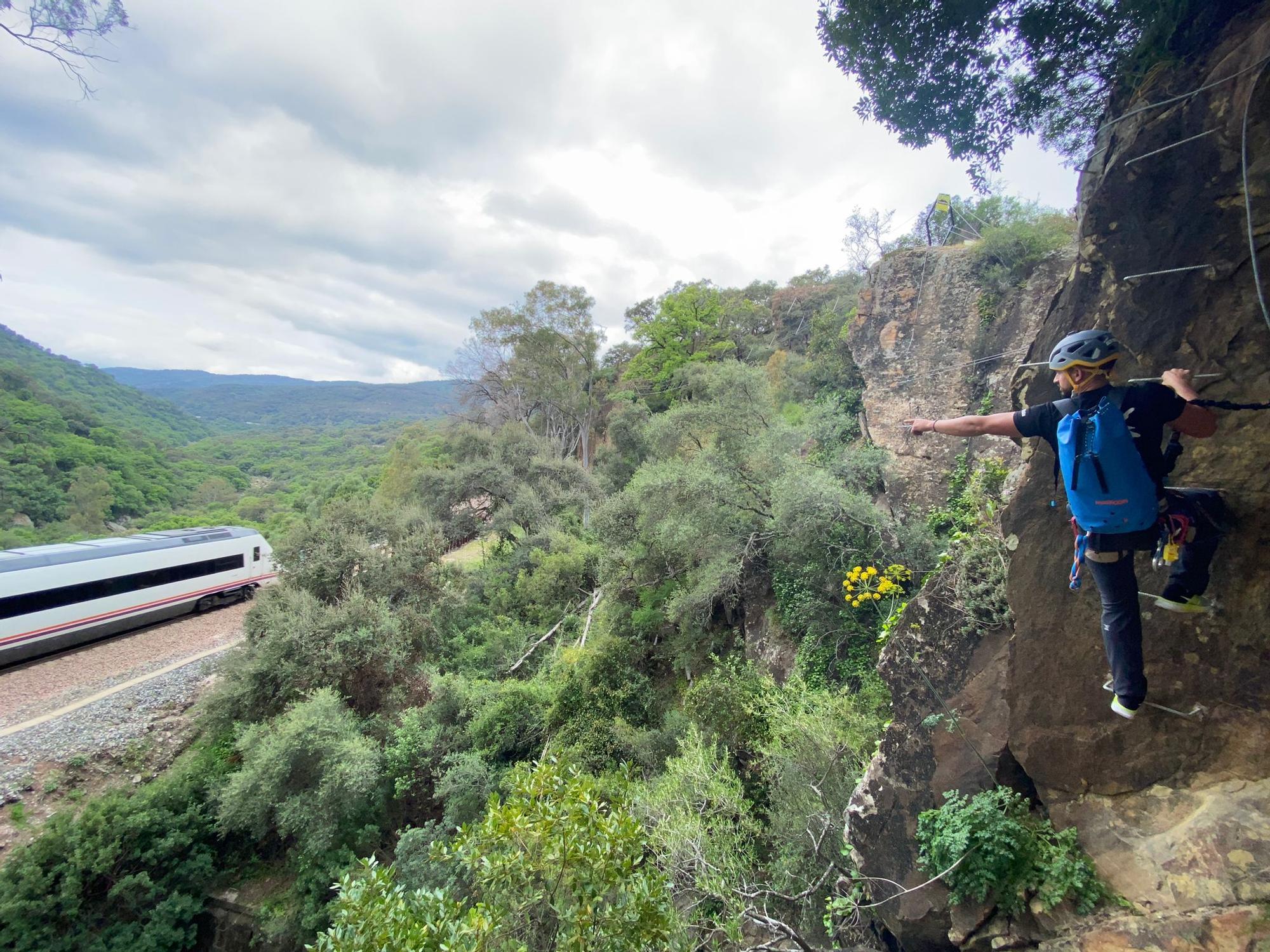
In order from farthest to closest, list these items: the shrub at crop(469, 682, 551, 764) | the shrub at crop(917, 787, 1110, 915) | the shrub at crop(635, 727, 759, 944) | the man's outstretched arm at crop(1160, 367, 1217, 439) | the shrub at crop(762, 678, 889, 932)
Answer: the shrub at crop(469, 682, 551, 764) → the shrub at crop(762, 678, 889, 932) → the shrub at crop(635, 727, 759, 944) → the shrub at crop(917, 787, 1110, 915) → the man's outstretched arm at crop(1160, 367, 1217, 439)

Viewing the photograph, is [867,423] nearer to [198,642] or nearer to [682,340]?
[682,340]

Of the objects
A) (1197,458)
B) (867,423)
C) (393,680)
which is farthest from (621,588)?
(1197,458)

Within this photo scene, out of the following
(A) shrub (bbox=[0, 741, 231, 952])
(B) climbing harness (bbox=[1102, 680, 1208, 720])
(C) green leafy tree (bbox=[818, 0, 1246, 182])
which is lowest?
(A) shrub (bbox=[0, 741, 231, 952])

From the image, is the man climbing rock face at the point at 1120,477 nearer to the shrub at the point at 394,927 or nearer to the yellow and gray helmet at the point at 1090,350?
the yellow and gray helmet at the point at 1090,350

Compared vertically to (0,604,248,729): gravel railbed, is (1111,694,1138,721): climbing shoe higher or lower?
higher

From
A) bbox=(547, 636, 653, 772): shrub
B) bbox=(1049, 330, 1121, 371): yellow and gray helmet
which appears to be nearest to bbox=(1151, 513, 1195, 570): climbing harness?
bbox=(1049, 330, 1121, 371): yellow and gray helmet

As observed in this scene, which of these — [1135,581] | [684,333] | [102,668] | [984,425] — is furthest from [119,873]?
[684,333]

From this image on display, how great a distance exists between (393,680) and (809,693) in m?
9.67

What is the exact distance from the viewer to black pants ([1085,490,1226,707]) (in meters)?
2.63

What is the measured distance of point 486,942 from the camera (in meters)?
2.97

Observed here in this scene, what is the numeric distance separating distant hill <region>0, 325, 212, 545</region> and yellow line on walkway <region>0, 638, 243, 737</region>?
119 feet

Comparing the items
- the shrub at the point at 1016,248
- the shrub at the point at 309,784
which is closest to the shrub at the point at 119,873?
the shrub at the point at 309,784

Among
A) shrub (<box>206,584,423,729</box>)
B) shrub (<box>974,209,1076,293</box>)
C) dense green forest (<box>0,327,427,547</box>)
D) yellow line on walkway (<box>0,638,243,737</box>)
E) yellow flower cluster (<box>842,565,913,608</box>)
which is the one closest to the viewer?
yellow flower cluster (<box>842,565,913,608</box>)

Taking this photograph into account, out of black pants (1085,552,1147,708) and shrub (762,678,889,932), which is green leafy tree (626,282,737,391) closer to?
shrub (762,678,889,932)
